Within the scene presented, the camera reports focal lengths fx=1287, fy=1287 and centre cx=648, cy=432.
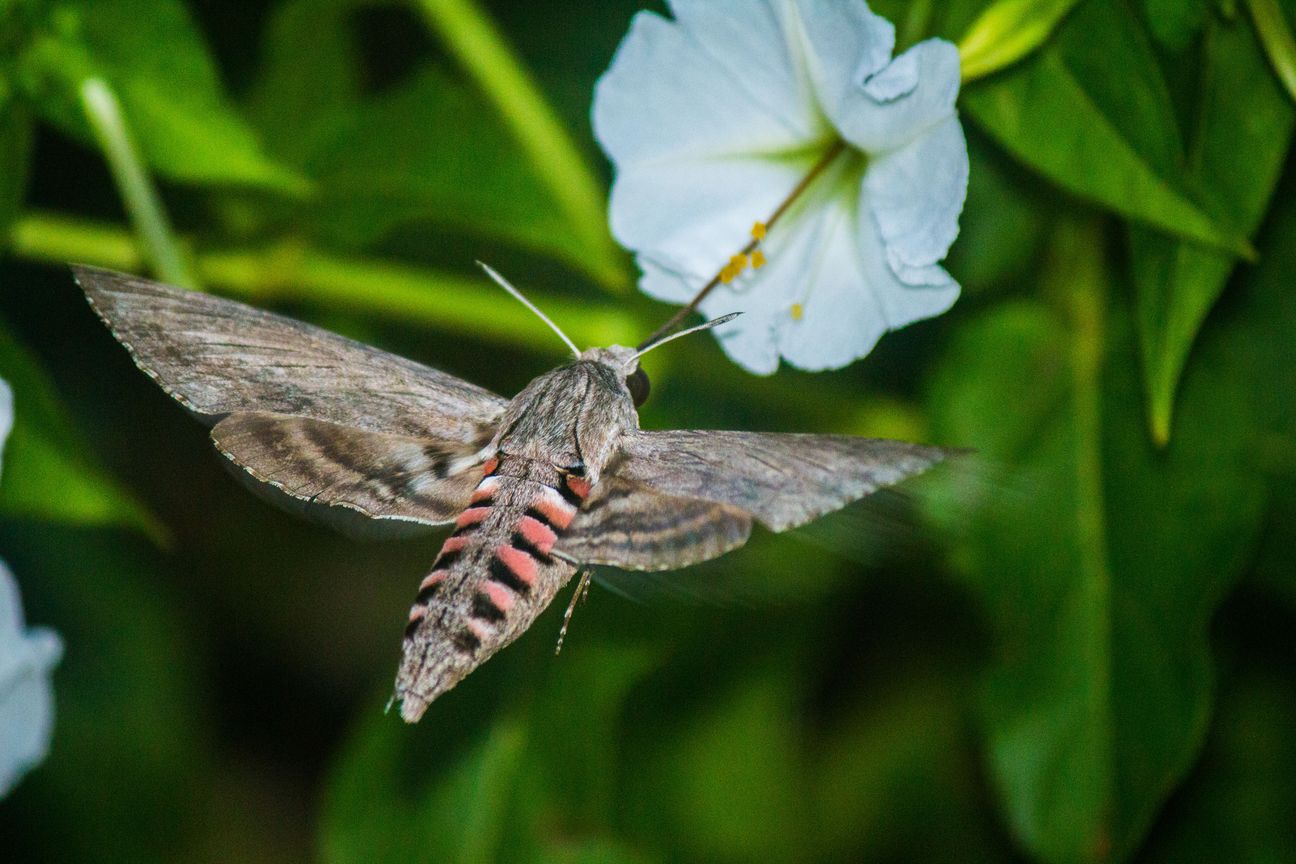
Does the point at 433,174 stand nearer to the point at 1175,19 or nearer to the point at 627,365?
the point at 627,365

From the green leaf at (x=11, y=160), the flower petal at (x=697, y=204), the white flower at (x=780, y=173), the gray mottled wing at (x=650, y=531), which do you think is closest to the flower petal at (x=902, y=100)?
the white flower at (x=780, y=173)

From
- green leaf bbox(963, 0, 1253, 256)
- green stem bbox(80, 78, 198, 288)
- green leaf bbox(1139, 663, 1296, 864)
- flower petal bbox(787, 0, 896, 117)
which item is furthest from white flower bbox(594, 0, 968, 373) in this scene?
green leaf bbox(1139, 663, 1296, 864)

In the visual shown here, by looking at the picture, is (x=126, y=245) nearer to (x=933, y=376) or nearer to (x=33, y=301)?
(x=33, y=301)

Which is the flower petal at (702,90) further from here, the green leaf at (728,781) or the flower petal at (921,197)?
the green leaf at (728,781)

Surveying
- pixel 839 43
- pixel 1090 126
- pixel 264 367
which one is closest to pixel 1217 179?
pixel 1090 126

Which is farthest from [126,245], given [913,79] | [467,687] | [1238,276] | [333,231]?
[1238,276]
